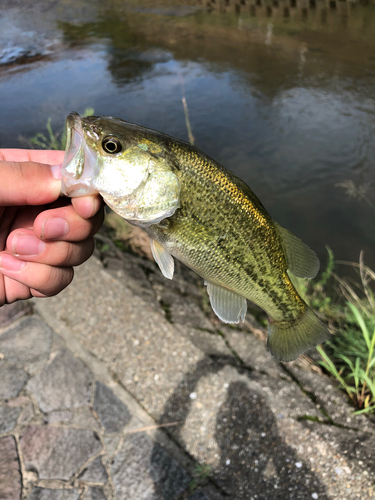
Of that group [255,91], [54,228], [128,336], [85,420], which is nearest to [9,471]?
[85,420]

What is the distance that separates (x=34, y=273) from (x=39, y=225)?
34 cm

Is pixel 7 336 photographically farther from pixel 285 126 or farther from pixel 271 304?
pixel 285 126

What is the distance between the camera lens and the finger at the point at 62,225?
5.91 feet

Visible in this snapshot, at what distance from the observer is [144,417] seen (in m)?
3.16

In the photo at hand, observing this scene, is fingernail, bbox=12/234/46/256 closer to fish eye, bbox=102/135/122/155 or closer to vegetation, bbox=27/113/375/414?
fish eye, bbox=102/135/122/155

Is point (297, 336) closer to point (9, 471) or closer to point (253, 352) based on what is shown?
point (253, 352)

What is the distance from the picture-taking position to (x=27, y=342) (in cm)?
373

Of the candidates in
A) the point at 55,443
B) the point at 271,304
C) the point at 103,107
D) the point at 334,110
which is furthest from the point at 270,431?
the point at 103,107

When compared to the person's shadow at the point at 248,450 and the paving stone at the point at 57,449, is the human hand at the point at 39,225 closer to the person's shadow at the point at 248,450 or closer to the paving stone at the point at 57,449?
the paving stone at the point at 57,449

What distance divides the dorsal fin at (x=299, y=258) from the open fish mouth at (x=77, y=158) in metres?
1.14

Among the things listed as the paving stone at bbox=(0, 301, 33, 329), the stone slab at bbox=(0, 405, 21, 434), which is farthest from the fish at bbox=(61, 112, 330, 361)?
the paving stone at bbox=(0, 301, 33, 329)

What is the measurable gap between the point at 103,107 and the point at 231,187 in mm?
9615

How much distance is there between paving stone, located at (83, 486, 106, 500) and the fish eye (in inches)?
106

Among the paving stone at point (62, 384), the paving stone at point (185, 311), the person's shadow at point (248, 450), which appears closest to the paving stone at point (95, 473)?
the person's shadow at point (248, 450)
